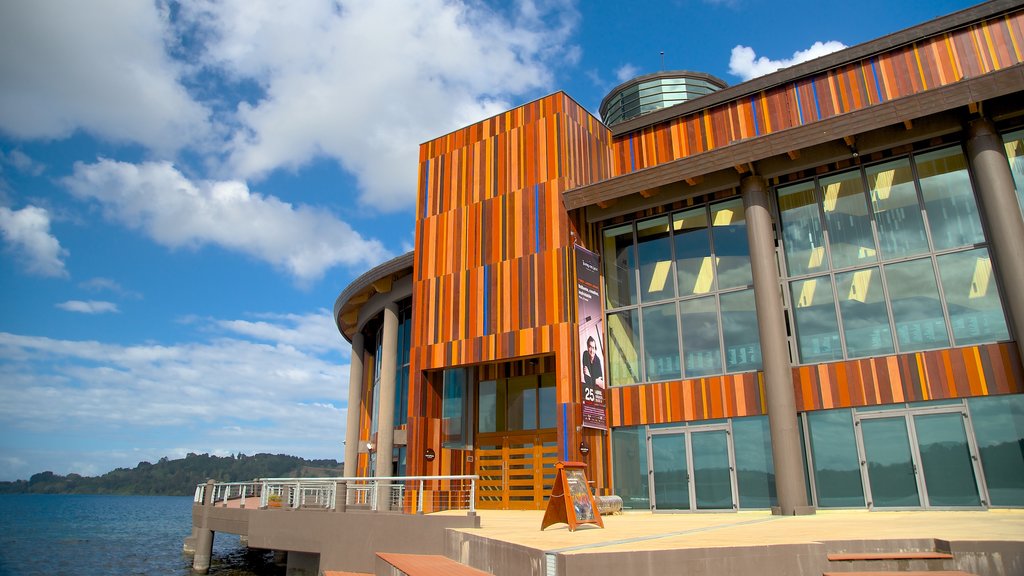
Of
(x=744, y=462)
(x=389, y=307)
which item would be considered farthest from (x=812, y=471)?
(x=389, y=307)

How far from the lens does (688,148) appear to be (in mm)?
20375

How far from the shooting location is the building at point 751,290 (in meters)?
14.5

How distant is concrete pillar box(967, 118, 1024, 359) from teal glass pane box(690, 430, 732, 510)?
667 centimetres

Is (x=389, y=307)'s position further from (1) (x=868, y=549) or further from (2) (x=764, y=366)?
(1) (x=868, y=549)

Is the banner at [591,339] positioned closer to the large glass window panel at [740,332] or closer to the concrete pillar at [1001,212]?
the large glass window panel at [740,332]

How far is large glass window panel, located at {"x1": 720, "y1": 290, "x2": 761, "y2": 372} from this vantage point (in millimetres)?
16953

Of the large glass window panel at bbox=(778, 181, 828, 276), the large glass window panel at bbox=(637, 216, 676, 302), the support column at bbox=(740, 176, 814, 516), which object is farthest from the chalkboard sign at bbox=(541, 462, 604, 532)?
the large glass window panel at bbox=(778, 181, 828, 276)

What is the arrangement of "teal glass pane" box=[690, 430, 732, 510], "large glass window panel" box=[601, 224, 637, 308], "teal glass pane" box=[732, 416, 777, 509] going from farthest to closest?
"large glass window panel" box=[601, 224, 637, 308], "teal glass pane" box=[690, 430, 732, 510], "teal glass pane" box=[732, 416, 777, 509]

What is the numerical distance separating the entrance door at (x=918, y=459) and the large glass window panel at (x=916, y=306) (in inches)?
62.4

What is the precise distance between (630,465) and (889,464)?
6.23 metres

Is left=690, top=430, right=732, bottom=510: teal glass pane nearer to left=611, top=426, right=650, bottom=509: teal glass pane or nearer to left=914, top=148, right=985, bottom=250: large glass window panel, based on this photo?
left=611, top=426, right=650, bottom=509: teal glass pane

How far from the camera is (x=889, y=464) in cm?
1464

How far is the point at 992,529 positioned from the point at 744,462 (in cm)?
769

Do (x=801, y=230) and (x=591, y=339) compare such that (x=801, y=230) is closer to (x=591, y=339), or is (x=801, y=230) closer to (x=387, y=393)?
(x=591, y=339)
